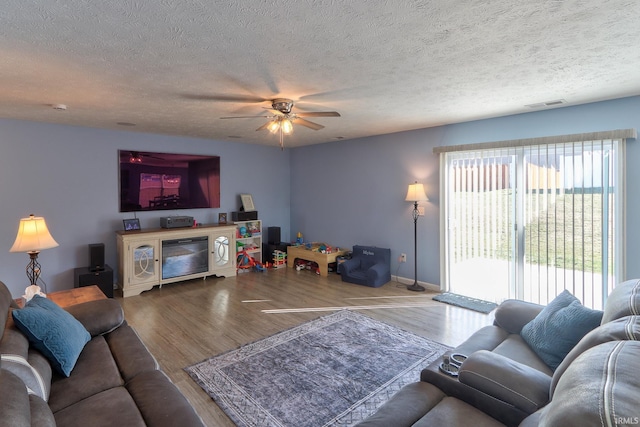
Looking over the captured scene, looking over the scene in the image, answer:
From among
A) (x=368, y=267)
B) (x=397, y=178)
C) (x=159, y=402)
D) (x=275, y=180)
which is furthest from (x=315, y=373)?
(x=275, y=180)

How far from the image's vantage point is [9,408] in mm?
1038

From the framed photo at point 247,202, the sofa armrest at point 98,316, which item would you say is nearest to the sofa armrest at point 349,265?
the framed photo at point 247,202

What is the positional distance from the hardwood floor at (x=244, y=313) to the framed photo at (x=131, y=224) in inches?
39.0

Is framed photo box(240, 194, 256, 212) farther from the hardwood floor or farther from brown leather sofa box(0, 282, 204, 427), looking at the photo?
brown leather sofa box(0, 282, 204, 427)

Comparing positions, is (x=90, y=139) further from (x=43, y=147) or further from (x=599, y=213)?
(x=599, y=213)

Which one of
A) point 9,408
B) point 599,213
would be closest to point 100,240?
point 9,408

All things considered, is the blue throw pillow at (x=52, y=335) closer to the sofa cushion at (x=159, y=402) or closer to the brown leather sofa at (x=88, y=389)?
the brown leather sofa at (x=88, y=389)

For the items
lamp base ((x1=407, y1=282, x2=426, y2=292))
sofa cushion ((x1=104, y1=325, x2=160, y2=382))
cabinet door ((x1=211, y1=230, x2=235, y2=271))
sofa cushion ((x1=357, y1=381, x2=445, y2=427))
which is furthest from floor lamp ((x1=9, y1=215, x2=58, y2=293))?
lamp base ((x1=407, y1=282, x2=426, y2=292))

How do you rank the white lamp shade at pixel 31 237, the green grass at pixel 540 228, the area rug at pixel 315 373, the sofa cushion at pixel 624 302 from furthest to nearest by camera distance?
the green grass at pixel 540 228 → the white lamp shade at pixel 31 237 → the area rug at pixel 315 373 → the sofa cushion at pixel 624 302

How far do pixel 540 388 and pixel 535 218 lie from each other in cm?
288

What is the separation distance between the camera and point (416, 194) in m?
4.58

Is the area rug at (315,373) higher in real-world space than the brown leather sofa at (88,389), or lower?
lower

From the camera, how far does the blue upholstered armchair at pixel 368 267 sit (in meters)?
4.87

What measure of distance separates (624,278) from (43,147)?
6.87 metres
